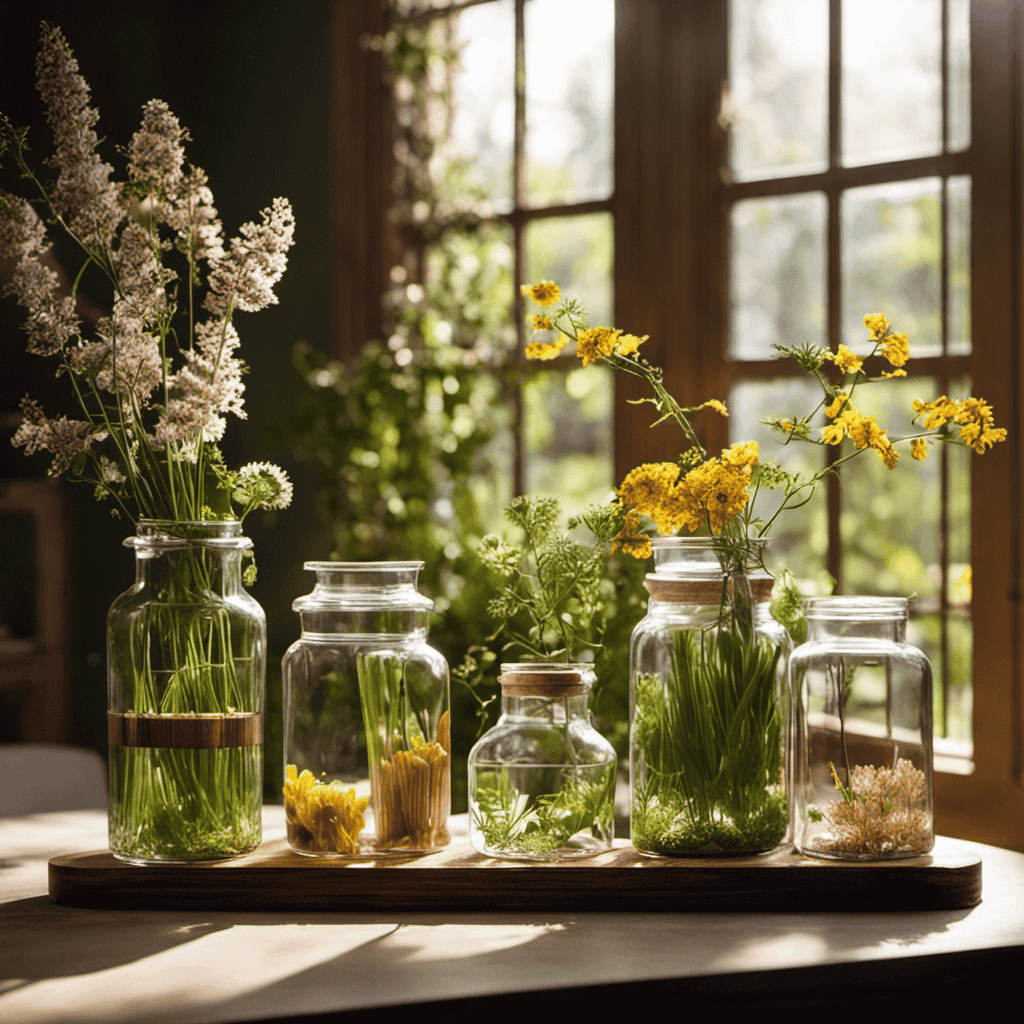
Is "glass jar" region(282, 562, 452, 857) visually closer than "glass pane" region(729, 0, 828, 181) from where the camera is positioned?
Yes

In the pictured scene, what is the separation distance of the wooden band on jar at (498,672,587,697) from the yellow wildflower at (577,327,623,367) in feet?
0.92

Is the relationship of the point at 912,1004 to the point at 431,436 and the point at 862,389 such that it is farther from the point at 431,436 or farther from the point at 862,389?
the point at 431,436

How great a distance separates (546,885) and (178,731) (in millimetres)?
344

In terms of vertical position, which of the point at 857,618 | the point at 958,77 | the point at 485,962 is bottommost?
the point at 485,962

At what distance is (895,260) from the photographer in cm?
212

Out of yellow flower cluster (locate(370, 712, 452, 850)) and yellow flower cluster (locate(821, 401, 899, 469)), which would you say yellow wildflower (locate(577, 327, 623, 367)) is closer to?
yellow flower cluster (locate(821, 401, 899, 469))

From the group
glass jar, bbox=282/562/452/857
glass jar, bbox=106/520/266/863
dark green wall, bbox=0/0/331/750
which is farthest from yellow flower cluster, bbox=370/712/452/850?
dark green wall, bbox=0/0/331/750

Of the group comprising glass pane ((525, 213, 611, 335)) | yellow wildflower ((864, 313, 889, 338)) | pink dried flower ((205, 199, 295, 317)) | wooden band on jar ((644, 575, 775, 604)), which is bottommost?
wooden band on jar ((644, 575, 775, 604))

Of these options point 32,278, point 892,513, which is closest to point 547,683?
point 32,278

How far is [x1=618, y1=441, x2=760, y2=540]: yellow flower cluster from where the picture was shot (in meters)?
1.10

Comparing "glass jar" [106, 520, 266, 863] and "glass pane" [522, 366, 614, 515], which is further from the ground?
"glass pane" [522, 366, 614, 515]

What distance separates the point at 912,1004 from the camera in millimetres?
963

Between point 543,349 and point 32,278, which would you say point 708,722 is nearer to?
point 543,349

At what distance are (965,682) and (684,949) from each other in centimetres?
122
